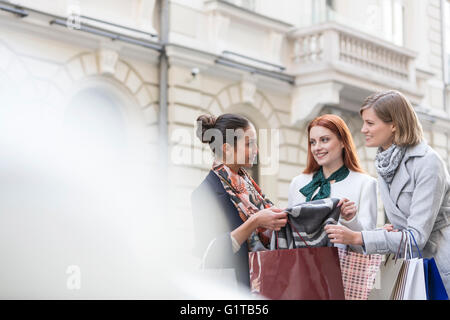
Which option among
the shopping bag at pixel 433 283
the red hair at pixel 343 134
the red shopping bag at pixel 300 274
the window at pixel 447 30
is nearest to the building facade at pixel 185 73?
the window at pixel 447 30

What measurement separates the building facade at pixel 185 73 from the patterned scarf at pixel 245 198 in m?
5.50

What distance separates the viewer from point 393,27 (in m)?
15.4

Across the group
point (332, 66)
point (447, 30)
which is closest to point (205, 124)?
point (332, 66)

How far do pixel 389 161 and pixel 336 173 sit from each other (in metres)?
0.39

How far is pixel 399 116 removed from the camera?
285cm

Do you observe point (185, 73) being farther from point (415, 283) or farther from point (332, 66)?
point (415, 283)

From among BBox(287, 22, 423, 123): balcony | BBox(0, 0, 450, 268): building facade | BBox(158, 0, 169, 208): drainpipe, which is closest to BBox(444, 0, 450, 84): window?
BBox(0, 0, 450, 268): building facade

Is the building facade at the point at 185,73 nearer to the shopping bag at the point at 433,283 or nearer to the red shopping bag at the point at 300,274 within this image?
the shopping bag at the point at 433,283

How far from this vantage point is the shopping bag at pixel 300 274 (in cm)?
238

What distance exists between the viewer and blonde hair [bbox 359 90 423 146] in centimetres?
282

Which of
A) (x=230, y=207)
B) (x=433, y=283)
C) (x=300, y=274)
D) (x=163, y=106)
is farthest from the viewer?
(x=163, y=106)
